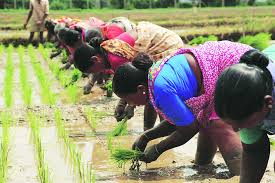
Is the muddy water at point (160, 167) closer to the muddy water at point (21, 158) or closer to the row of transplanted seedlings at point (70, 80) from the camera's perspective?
the muddy water at point (21, 158)

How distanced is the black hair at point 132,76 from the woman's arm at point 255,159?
120 centimetres

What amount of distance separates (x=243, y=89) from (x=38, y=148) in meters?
2.92

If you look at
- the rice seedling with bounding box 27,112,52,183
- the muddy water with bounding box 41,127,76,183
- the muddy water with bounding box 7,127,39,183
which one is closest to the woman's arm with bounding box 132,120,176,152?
the muddy water with bounding box 41,127,76,183

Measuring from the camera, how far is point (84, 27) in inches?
320

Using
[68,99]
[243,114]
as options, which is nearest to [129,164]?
[243,114]

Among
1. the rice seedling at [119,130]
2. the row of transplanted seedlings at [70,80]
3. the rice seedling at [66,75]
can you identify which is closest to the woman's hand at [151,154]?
the rice seedling at [119,130]

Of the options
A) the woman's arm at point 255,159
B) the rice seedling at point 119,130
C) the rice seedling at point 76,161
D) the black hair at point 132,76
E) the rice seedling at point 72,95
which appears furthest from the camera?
the rice seedling at point 72,95

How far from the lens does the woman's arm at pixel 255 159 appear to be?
118 inches

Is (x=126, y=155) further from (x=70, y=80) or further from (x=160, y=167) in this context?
(x=70, y=80)

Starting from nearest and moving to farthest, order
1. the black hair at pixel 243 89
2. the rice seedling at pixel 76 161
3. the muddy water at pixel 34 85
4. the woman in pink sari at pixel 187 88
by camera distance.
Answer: the black hair at pixel 243 89 < the woman in pink sari at pixel 187 88 < the rice seedling at pixel 76 161 < the muddy water at pixel 34 85

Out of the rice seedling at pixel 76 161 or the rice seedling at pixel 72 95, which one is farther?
the rice seedling at pixel 72 95

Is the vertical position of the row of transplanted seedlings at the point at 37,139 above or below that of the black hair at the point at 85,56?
below

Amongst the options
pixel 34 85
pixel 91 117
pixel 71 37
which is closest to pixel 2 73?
pixel 34 85

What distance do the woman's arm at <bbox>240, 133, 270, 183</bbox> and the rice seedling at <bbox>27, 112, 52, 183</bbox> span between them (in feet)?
5.15
